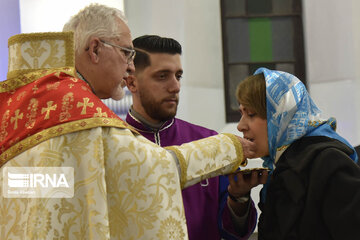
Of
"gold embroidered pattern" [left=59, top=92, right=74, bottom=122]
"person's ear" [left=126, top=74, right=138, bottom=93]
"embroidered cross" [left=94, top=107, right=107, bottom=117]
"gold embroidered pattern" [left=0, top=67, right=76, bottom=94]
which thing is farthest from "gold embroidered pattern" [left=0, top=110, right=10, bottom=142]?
"person's ear" [left=126, top=74, right=138, bottom=93]

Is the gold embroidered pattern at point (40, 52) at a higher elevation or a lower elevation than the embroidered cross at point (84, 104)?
higher

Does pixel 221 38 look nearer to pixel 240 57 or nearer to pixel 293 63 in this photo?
pixel 240 57

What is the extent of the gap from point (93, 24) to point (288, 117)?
3.26 feet

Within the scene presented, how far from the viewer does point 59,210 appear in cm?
161

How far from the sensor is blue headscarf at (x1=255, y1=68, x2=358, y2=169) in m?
2.22

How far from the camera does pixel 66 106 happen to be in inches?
67.1

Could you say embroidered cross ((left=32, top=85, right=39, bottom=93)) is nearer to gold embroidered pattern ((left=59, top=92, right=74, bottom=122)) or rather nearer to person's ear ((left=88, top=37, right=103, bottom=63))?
gold embroidered pattern ((left=59, top=92, right=74, bottom=122))

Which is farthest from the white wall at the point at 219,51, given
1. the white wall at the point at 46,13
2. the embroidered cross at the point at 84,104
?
the embroidered cross at the point at 84,104

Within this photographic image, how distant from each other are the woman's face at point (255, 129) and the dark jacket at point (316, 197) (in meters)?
0.23

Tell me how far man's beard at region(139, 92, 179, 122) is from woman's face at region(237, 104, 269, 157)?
599mm

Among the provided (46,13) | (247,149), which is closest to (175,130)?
(247,149)

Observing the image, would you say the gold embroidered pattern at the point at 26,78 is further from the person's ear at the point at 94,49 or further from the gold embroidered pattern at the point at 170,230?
the gold embroidered pattern at the point at 170,230

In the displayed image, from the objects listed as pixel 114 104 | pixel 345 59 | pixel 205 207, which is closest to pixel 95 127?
pixel 205 207

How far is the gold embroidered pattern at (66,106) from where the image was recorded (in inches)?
66.3
